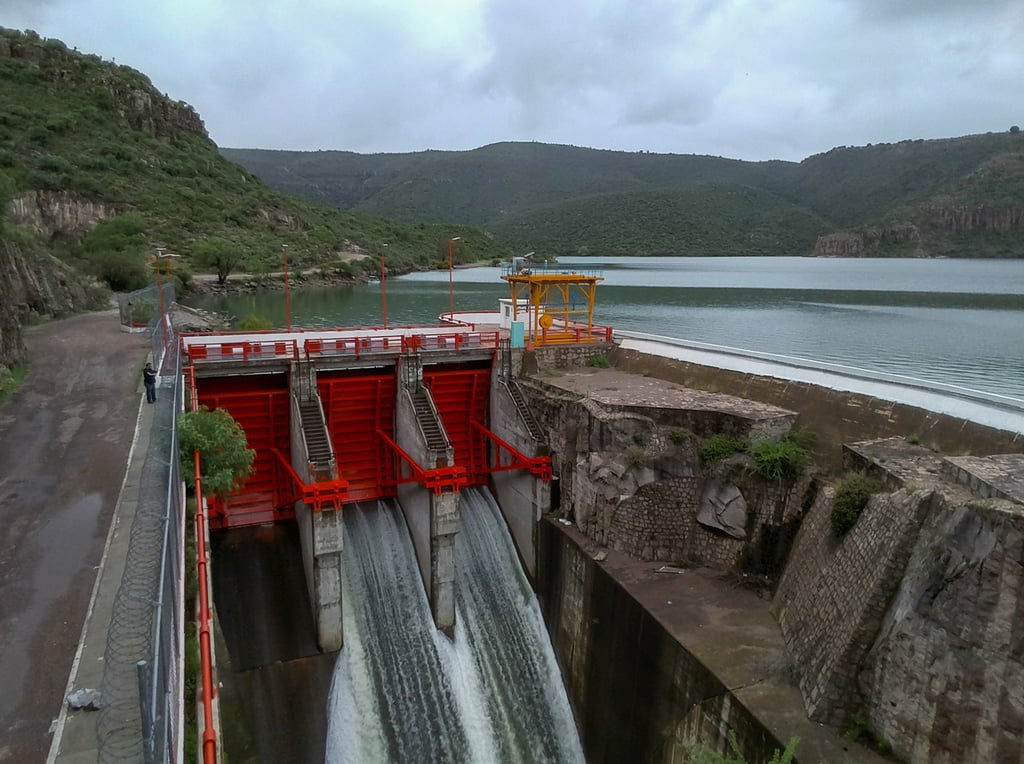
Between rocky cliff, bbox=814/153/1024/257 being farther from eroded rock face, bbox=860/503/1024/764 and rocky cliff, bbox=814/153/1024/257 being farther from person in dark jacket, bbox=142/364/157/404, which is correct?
person in dark jacket, bbox=142/364/157/404

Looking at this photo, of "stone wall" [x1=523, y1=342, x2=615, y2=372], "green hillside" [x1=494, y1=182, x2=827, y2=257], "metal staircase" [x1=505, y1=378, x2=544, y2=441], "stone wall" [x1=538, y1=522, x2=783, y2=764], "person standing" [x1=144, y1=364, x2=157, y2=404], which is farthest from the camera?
"green hillside" [x1=494, y1=182, x2=827, y2=257]

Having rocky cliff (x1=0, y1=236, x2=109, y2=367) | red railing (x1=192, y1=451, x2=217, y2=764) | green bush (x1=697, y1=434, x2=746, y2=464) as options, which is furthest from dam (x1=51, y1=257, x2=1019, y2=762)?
rocky cliff (x1=0, y1=236, x2=109, y2=367)

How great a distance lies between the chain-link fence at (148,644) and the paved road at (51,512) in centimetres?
48

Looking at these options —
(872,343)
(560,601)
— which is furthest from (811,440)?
(872,343)

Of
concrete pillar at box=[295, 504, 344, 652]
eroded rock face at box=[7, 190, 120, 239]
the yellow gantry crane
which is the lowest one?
concrete pillar at box=[295, 504, 344, 652]

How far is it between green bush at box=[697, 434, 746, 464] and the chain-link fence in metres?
10.4

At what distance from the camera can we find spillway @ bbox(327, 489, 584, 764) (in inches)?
551

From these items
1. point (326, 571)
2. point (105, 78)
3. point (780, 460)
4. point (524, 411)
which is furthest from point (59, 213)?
point (780, 460)

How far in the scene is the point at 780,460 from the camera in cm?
1349

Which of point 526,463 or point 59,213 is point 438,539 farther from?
point 59,213

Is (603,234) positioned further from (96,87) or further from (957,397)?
(957,397)

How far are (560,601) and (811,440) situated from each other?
7.09 metres

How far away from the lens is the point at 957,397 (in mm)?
13703

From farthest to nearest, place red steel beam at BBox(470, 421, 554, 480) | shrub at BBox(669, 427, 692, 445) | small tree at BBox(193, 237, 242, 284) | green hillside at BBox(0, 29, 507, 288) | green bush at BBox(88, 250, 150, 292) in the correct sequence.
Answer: green hillside at BBox(0, 29, 507, 288) < small tree at BBox(193, 237, 242, 284) < green bush at BBox(88, 250, 150, 292) < red steel beam at BBox(470, 421, 554, 480) < shrub at BBox(669, 427, 692, 445)
